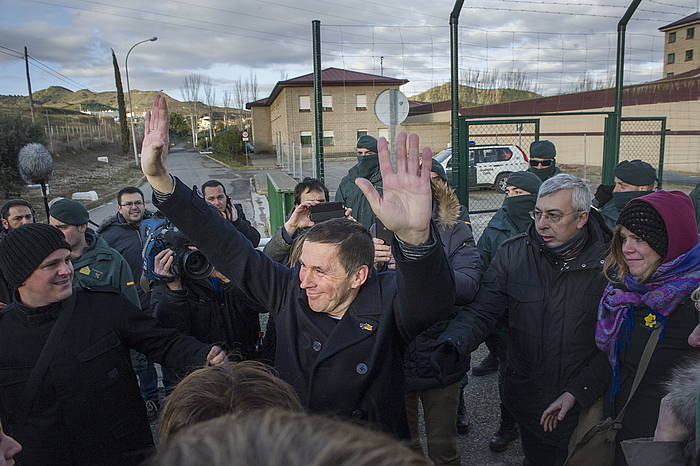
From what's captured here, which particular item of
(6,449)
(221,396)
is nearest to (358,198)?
(6,449)

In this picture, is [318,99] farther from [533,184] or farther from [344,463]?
[344,463]

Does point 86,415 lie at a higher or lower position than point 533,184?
lower

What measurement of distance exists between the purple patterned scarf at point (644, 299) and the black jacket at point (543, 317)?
0.15m

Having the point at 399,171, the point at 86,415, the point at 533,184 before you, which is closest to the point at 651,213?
the point at 399,171

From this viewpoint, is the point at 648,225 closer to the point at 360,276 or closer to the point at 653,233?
the point at 653,233

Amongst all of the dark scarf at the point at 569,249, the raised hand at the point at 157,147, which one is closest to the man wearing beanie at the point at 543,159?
the dark scarf at the point at 569,249

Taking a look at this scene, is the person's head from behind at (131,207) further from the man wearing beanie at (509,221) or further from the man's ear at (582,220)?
the man's ear at (582,220)

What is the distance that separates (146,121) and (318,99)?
147 inches

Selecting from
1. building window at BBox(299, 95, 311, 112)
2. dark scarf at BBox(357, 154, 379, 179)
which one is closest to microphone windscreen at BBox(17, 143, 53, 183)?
dark scarf at BBox(357, 154, 379, 179)

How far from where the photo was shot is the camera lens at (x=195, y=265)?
8.19 feet

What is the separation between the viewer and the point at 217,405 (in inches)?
43.1

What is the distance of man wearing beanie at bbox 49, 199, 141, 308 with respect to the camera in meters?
3.31

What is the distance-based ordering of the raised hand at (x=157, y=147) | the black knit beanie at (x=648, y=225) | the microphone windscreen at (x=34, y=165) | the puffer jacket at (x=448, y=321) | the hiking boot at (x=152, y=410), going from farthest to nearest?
the microphone windscreen at (x=34, y=165) → the hiking boot at (x=152, y=410) → the puffer jacket at (x=448, y=321) → the black knit beanie at (x=648, y=225) → the raised hand at (x=157, y=147)

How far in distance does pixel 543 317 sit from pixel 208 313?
1.81 meters
